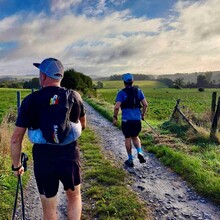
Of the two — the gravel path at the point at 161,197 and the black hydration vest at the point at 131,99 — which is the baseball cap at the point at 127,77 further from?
the gravel path at the point at 161,197

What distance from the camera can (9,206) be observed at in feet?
16.1

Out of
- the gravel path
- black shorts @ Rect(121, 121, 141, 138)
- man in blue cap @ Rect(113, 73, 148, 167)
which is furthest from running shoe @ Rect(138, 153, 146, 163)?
black shorts @ Rect(121, 121, 141, 138)

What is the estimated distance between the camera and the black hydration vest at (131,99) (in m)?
6.68

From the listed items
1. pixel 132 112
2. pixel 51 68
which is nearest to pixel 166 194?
pixel 132 112

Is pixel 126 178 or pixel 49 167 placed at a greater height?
pixel 49 167

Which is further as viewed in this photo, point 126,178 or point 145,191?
point 126,178

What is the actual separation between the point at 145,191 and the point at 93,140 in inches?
209

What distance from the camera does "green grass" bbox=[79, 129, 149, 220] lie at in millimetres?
4598

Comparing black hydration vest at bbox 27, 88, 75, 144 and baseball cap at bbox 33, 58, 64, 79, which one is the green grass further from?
baseball cap at bbox 33, 58, 64, 79

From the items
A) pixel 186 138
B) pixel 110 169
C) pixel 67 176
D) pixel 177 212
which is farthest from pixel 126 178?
pixel 186 138

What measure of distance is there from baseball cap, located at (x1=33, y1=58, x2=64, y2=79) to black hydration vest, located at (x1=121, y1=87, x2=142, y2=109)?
11.7 feet

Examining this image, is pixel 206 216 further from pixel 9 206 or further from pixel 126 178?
pixel 9 206

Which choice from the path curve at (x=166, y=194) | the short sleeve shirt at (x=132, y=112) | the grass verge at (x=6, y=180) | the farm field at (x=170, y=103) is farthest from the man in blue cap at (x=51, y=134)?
the farm field at (x=170, y=103)

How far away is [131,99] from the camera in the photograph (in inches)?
265
